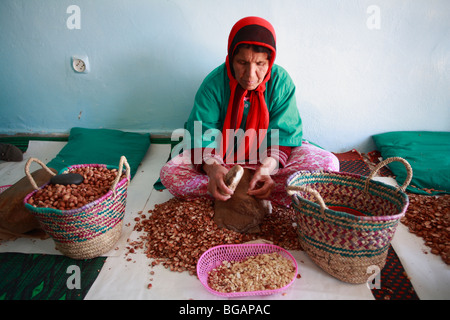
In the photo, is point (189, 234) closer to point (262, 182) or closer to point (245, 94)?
point (262, 182)

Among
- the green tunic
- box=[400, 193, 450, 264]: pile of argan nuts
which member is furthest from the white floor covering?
the green tunic

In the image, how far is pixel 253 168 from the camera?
1.88 metres

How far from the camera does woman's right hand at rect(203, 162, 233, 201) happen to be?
1.65 metres

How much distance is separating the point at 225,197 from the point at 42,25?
2182mm

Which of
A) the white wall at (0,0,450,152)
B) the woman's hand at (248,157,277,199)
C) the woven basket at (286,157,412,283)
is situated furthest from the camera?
the white wall at (0,0,450,152)

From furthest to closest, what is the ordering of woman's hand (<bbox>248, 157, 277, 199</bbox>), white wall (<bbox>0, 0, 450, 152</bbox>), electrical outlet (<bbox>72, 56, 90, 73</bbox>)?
electrical outlet (<bbox>72, 56, 90, 73</bbox>)
white wall (<bbox>0, 0, 450, 152</bbox>)
woman's hand (<bbox>248, 157, 277, 199</bbox>)

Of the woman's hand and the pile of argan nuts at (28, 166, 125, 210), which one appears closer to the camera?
the pile of argan nuts at (28, 166, 125, 210)

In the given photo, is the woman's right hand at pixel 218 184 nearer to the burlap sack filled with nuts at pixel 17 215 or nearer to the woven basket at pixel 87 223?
the woven basket at pixel 87 223

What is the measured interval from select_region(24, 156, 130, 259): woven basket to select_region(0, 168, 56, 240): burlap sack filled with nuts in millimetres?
211

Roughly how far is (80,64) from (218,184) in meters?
1.82

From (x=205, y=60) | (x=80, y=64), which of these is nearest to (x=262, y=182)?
(x=205, y=60)

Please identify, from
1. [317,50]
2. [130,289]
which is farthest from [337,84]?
[130,289]

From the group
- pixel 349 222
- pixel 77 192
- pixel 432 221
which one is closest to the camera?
pixel 349 222

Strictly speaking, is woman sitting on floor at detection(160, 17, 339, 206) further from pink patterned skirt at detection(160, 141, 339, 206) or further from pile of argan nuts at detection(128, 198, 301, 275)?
pile of argan nuts at detection(128, 198, 301, 275)
